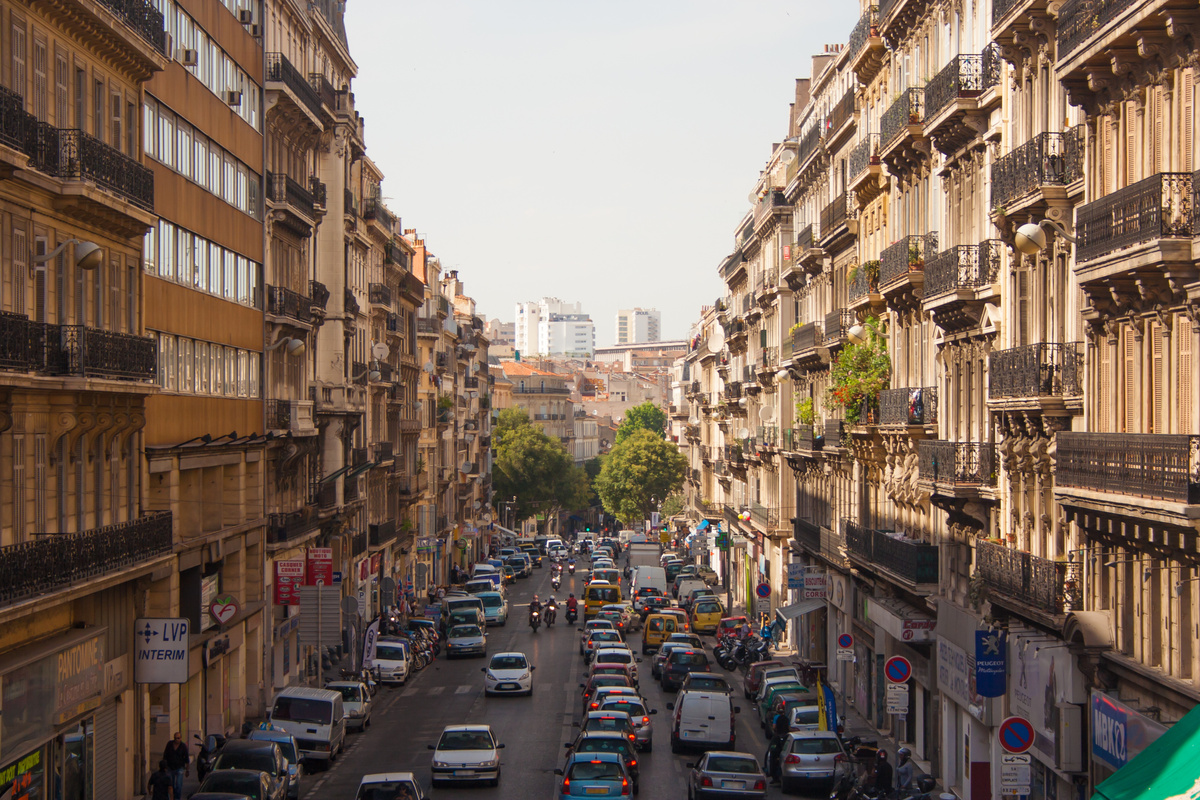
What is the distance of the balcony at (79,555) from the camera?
22.9 metres

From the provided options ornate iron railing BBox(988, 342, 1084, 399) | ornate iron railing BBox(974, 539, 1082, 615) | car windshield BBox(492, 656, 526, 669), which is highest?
ornate iron railing BBox(988, 342, 1084, 399)

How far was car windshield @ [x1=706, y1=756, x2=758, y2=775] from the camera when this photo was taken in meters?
28.3

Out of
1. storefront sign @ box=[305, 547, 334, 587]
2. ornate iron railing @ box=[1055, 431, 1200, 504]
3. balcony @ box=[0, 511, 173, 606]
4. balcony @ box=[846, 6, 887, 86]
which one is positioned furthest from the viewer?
storefront sign @ box=[305, 547, 334, 587]

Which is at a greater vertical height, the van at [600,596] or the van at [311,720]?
the van at [311,720]

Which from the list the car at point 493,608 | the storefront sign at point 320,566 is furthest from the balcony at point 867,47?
the car at point 493,608

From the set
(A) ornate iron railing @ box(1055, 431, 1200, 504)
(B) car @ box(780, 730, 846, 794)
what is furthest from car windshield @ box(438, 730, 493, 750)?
(A) ornate iron railing @ box(1055, 431, 1200, 504)

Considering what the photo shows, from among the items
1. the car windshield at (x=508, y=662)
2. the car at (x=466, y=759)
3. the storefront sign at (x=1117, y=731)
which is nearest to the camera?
the storefront sign at (x=1117, y=731)

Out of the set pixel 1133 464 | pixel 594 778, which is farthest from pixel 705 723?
pixel 1133 464

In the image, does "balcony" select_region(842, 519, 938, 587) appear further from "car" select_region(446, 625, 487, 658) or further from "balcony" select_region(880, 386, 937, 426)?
"car" select_region(446, 625, 487, 658)

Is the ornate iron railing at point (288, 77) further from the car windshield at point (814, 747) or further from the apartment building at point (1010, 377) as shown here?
the car windshield at point (814, 747)

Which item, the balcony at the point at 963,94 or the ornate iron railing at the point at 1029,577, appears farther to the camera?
the balcony at the point at 963,94

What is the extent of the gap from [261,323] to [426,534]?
4215 centimetres

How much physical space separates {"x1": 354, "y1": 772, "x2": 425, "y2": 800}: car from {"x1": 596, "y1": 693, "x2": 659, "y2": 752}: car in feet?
32.9

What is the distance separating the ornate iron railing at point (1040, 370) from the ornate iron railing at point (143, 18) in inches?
691
